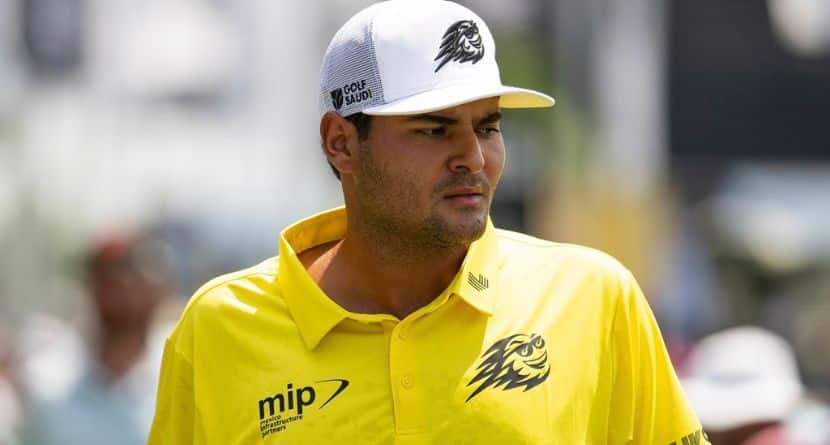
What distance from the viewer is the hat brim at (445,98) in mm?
4020

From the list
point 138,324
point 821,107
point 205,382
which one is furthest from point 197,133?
point 205,382

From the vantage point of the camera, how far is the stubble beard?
13.4 ft

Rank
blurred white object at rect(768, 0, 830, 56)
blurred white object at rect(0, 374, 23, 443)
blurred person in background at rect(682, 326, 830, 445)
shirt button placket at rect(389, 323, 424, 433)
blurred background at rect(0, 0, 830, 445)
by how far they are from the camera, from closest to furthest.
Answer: shirt button placket at rect(389, 323, 424, 433) → blurred person in background at rect(682, 326, 830, 445) → blurred white object at rect(0, 374, 23, 443) → blurred background at rect(0, 0, 830, 445) → blurred white object at rect(768, 0, 830, 56)

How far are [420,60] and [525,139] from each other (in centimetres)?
2065

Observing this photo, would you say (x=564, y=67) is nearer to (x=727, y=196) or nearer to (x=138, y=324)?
(x=727, y=196)

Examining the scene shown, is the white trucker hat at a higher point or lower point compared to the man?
higher

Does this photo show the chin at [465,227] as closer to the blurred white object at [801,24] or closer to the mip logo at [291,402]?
the mip logo at [291,402]

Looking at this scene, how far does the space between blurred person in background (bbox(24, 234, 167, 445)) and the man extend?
260cm

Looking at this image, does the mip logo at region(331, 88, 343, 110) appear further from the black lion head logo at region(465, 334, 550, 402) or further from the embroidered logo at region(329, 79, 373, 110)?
the black lion head logo at region(465, 334, 550, 402)

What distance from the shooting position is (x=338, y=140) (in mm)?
4395

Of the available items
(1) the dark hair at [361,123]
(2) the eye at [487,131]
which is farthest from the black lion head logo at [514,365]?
(1) the dark hair at [361,123]

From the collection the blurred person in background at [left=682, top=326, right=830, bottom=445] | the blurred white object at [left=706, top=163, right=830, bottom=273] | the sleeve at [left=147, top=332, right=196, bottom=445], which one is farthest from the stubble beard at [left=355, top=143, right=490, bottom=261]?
the blurred white object at [left=706, top=163, right=830, bottom=273]

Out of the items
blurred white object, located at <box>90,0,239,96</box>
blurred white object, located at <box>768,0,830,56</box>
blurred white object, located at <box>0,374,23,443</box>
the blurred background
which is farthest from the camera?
blurred white object, located at <box>768,0,830,56</box>

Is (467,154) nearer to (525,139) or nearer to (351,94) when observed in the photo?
(351,94)
